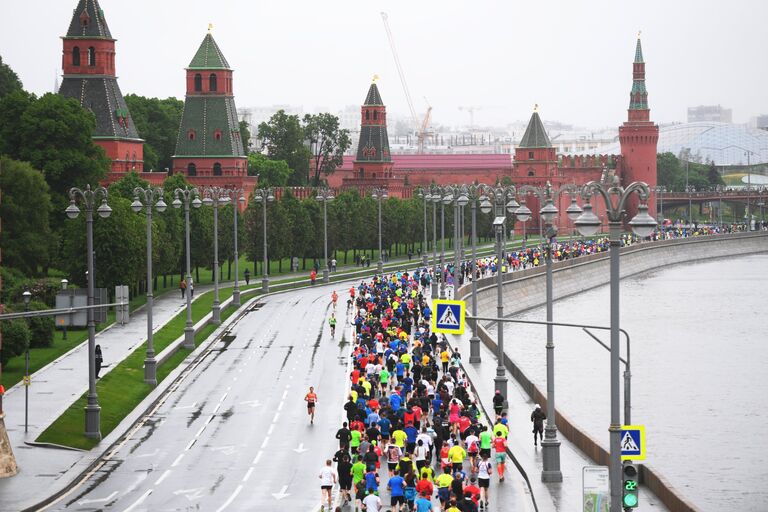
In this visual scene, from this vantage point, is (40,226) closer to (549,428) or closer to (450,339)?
(450,339)

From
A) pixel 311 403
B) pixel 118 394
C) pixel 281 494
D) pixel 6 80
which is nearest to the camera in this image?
pixel 281 494

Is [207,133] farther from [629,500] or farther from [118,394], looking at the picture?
[629,500]

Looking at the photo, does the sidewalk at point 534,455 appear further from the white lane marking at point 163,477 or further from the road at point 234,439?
the white lane marking at point 163,477

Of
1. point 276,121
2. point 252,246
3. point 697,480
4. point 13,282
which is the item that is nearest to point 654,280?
point 252,246

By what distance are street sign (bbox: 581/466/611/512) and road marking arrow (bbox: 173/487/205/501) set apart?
10.7m

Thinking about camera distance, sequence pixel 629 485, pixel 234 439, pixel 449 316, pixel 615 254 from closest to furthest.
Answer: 1. pixel 615 254
2. pixel 629 485
3. pixel 449 316
4. pixel 234 439

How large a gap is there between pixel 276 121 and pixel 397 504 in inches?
6076

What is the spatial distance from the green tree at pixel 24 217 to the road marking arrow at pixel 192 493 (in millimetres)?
39479

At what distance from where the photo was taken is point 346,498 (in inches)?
1187

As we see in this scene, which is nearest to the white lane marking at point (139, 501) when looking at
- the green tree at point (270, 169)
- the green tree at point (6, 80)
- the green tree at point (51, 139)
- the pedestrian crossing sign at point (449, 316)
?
the pedestrian crossing sign at point (449, 316)

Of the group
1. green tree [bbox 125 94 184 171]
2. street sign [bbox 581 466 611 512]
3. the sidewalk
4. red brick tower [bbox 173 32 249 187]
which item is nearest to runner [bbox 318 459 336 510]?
the sidewalk

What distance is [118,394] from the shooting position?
4572 cm

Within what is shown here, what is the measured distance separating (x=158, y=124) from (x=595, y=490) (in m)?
127

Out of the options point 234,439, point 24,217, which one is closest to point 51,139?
point 24,217
